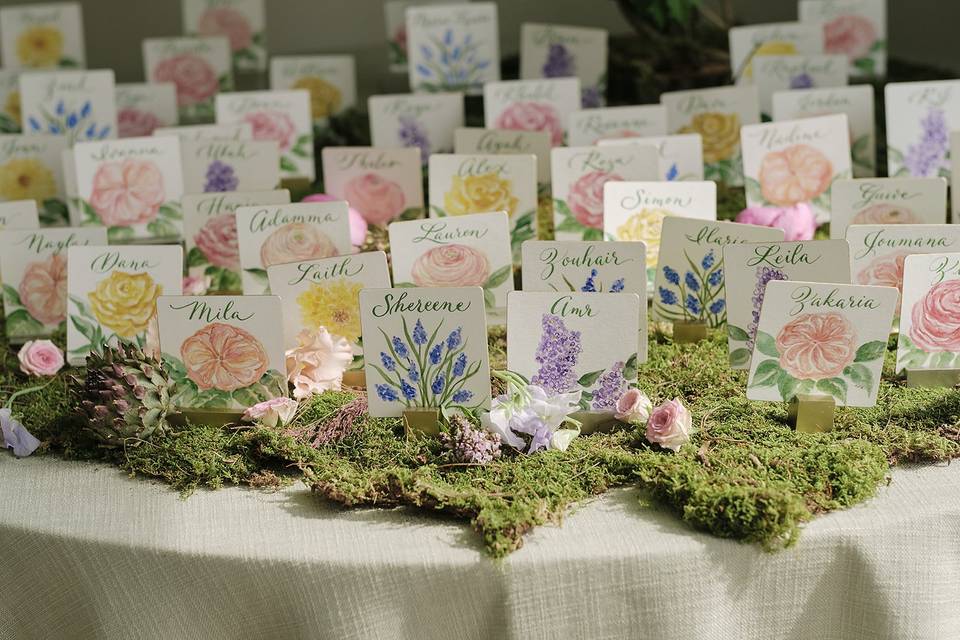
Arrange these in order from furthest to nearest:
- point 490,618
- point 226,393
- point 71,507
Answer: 1. point 226,393
2. point 71,507
3. point 490,618

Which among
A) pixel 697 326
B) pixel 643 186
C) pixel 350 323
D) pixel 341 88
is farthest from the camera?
pixel 341 88

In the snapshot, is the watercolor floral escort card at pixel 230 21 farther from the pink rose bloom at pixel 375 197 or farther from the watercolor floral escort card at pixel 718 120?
the watercolor floral escort card at pixel 718 120

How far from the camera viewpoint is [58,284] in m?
2.07

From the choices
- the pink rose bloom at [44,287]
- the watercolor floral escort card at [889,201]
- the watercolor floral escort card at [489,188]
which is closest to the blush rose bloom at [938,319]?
the watercolor floral escort card at [889,201]

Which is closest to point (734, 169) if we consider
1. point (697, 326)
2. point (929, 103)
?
point (929, 103)

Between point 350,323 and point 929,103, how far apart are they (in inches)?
60.9

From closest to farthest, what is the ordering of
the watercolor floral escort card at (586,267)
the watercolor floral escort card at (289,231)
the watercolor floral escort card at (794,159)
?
the watercolor floral escort card at (586,267)
the watercolor floral escort card at (289,231)
the watercolor floral escort card at (794,159)

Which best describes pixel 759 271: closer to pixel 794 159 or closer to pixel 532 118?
pixel 794 159

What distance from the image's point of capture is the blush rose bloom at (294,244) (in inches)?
78.9

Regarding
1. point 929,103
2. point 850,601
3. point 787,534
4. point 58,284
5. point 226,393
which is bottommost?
point 850,601

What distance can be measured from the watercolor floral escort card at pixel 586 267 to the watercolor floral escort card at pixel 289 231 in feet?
1.33

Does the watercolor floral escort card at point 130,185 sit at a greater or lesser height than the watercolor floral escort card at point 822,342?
greater

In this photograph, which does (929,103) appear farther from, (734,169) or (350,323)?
(350,323)

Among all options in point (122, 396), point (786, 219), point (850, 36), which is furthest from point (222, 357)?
point (850, 36)
